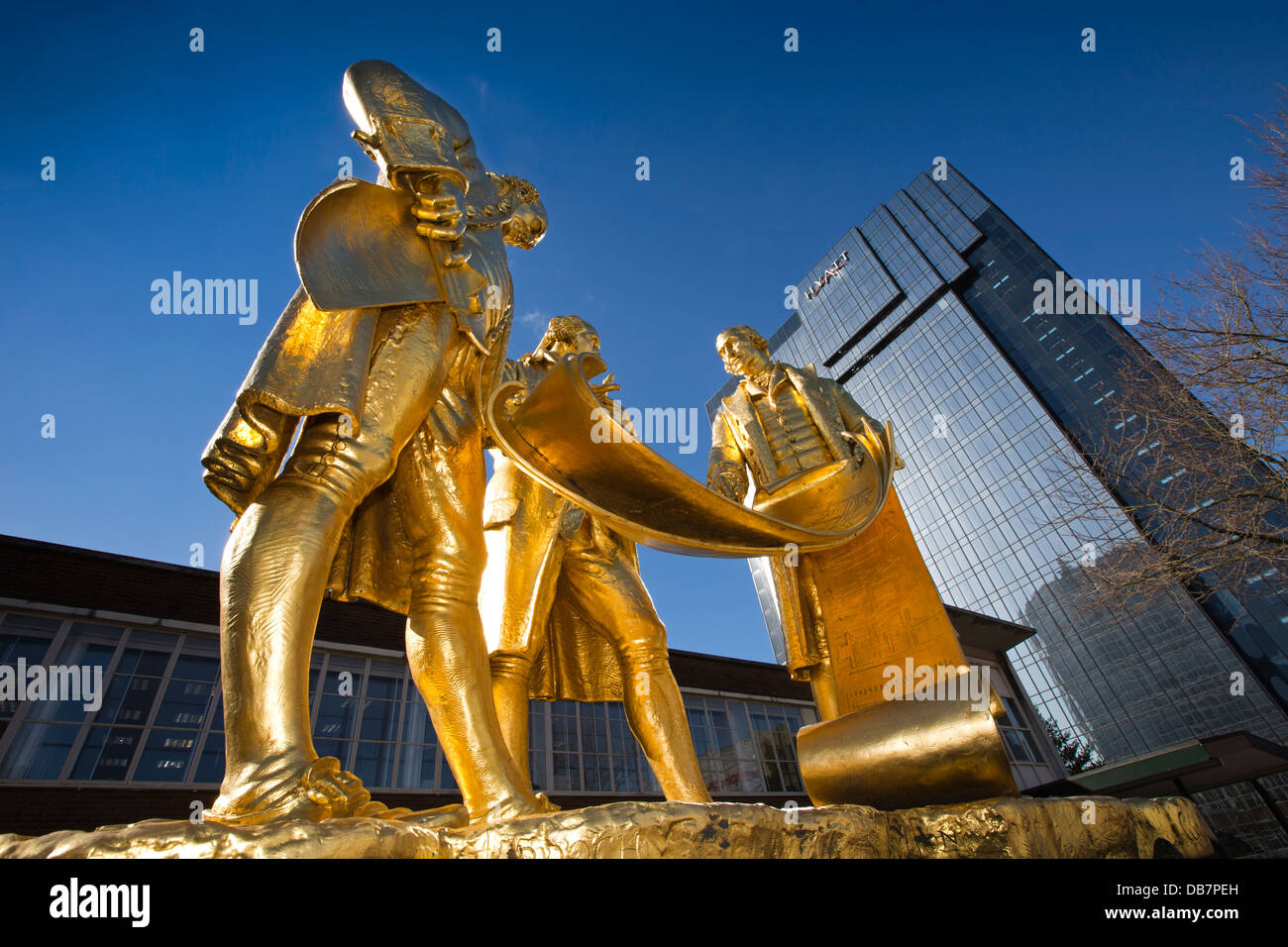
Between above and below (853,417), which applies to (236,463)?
below

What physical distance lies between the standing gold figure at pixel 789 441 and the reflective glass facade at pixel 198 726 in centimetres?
665

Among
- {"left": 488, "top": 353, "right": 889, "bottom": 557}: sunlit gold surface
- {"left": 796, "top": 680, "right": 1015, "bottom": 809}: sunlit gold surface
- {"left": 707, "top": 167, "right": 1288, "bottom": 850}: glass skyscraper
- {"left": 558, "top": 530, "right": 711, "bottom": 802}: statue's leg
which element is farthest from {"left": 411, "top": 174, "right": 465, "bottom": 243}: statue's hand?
{"left": 707, "top": 167, "right": 1288, "bottom": 850}: glass skyscraper

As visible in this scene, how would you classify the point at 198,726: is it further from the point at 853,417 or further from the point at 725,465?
the point at 853,417

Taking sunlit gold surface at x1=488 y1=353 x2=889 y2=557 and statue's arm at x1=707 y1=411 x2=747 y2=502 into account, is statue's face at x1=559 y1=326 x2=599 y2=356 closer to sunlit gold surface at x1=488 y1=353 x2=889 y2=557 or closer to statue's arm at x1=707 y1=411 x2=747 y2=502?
statue's arm at x1=707 y1=411 x2=747 y2=502

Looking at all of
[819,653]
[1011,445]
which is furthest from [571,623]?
[1011,445]

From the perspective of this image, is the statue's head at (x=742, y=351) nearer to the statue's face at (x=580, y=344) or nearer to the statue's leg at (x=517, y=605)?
the statue's face at (x=580, y=344)

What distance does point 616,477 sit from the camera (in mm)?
2070

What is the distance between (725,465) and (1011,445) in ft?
178

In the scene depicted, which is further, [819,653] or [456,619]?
[819,653]

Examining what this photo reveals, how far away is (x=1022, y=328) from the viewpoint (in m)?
52.1

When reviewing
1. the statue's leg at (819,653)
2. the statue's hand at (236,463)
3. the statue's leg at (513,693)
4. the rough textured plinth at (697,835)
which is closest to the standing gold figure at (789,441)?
the statue's leg at (819,653)
